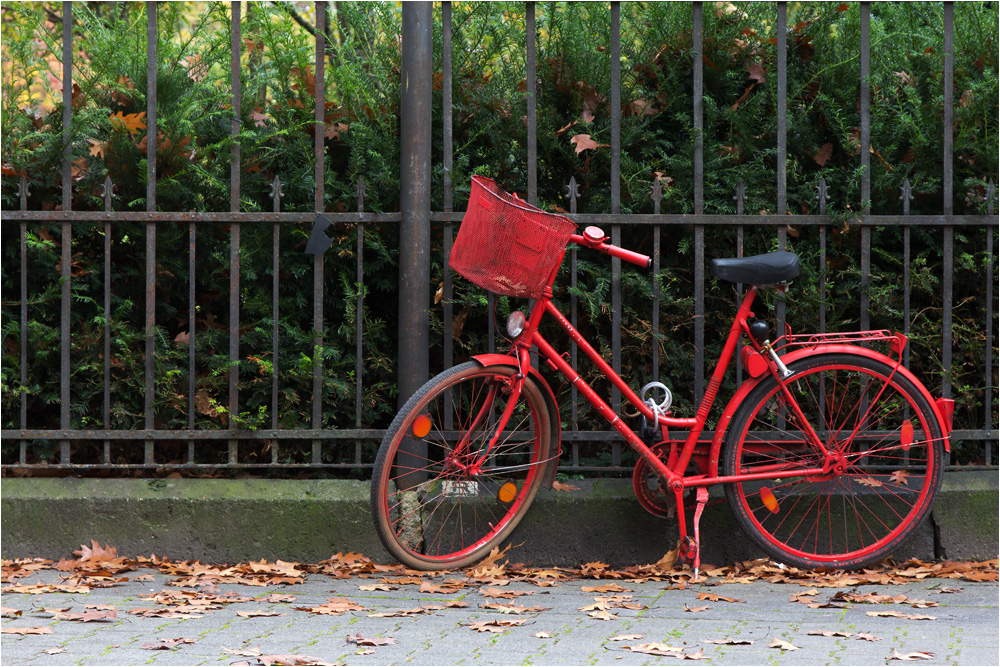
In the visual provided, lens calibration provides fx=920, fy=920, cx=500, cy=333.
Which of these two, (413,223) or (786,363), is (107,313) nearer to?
(413,223)

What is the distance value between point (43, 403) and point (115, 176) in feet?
3.73

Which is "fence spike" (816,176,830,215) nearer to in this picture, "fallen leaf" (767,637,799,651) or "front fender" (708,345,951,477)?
"front fender" (708,345,951,477)

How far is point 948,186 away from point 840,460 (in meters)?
1.37

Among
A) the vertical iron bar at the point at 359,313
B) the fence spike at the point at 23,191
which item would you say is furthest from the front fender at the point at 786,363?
the fence spike at the point at 23,191

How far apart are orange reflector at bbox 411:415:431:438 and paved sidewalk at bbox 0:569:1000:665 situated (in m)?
0.62

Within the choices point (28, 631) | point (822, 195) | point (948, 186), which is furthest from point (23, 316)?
point (948, 186)

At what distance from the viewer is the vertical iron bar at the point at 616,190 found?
4.12 meters

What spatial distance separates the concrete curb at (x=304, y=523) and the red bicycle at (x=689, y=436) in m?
0.15

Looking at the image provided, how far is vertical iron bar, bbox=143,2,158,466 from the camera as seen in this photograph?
4145mm

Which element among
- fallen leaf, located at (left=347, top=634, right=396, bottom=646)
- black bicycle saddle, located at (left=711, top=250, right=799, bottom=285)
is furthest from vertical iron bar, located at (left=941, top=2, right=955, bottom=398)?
fallen leaf, located at (left=347, top=634, right=396, bottom=646)

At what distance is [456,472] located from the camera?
12.8 ft

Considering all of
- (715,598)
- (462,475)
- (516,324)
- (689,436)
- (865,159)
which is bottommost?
(715,598)

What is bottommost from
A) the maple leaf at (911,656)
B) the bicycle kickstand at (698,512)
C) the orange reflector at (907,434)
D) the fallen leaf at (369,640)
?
the fallen leaf at (369,640)

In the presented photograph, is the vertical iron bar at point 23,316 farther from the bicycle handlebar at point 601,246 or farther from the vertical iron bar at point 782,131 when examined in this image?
the vertical iron bar at point 782,131
